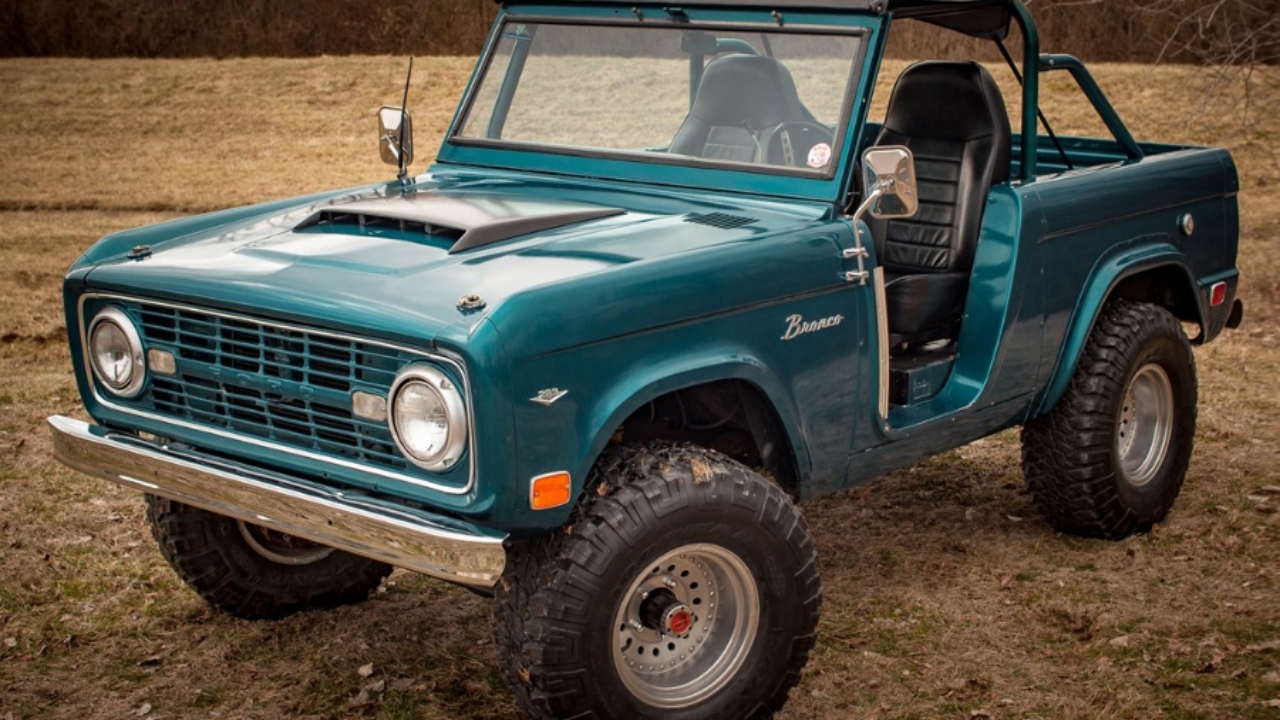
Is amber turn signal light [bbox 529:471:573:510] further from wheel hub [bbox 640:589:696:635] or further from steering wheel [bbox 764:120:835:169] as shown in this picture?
steering wheel [bbox 764:120:835:169]

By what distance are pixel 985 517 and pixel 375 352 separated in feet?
10.3

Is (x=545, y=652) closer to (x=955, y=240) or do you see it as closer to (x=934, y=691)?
(x=934, y=691)

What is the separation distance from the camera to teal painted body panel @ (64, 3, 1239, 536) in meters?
3.48

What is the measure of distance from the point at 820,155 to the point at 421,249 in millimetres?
1304

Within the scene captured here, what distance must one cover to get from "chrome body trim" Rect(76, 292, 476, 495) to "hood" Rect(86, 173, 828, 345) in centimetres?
3

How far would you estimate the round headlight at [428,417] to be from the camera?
3.41m

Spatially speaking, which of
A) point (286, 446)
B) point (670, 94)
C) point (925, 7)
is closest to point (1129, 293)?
point (925, 7)

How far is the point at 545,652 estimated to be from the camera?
3.55 m

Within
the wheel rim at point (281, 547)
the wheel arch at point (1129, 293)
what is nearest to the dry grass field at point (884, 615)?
the wheel rim at point (281, 547)

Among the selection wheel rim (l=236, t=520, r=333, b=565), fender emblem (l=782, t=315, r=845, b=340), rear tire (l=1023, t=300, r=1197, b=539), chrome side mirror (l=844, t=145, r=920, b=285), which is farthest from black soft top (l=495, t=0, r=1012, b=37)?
wheel rim (l=236, t=520, r=333, b=565)

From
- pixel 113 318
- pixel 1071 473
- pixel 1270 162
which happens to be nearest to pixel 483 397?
pixel 113 318

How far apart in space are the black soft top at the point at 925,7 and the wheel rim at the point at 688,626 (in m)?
1.83

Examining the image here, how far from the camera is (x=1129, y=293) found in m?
5.64

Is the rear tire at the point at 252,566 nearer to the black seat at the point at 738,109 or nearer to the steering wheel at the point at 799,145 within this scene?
the black seat at the point at 738,109
